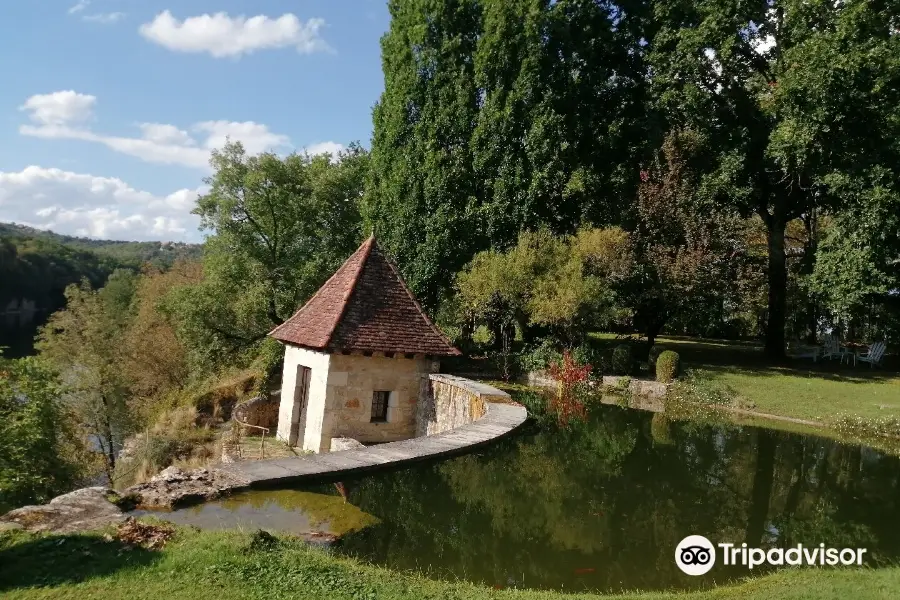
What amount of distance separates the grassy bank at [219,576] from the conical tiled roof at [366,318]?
7152 mm

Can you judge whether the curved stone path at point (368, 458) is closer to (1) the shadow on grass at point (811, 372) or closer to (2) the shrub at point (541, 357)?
(2) the shrub at point (541, 357)

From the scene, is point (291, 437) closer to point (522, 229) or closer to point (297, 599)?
point (297, 599)

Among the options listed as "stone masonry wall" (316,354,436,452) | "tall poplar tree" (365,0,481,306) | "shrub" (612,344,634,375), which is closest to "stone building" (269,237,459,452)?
"stone masonry wall" (316,354,436,452)

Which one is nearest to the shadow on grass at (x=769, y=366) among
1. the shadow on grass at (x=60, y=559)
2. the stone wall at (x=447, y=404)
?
the stone wall at (x=447, y=404)

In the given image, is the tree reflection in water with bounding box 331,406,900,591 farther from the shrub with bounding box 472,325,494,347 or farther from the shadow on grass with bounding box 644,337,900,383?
the shrub with bounding box 472,325,494,347

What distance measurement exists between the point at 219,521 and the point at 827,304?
21.2m

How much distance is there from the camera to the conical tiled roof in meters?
12.4

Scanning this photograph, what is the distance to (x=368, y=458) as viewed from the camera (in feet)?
27.5

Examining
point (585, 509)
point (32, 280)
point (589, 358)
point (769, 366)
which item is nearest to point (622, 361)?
point (589, 358)

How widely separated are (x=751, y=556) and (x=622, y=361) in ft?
46.2

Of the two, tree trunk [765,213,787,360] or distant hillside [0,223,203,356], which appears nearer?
tree trunk [765,213,787,360]

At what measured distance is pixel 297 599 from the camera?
14.1 ft

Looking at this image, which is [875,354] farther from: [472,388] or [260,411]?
[260,411]

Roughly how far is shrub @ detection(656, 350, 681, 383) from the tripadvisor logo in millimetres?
12514
